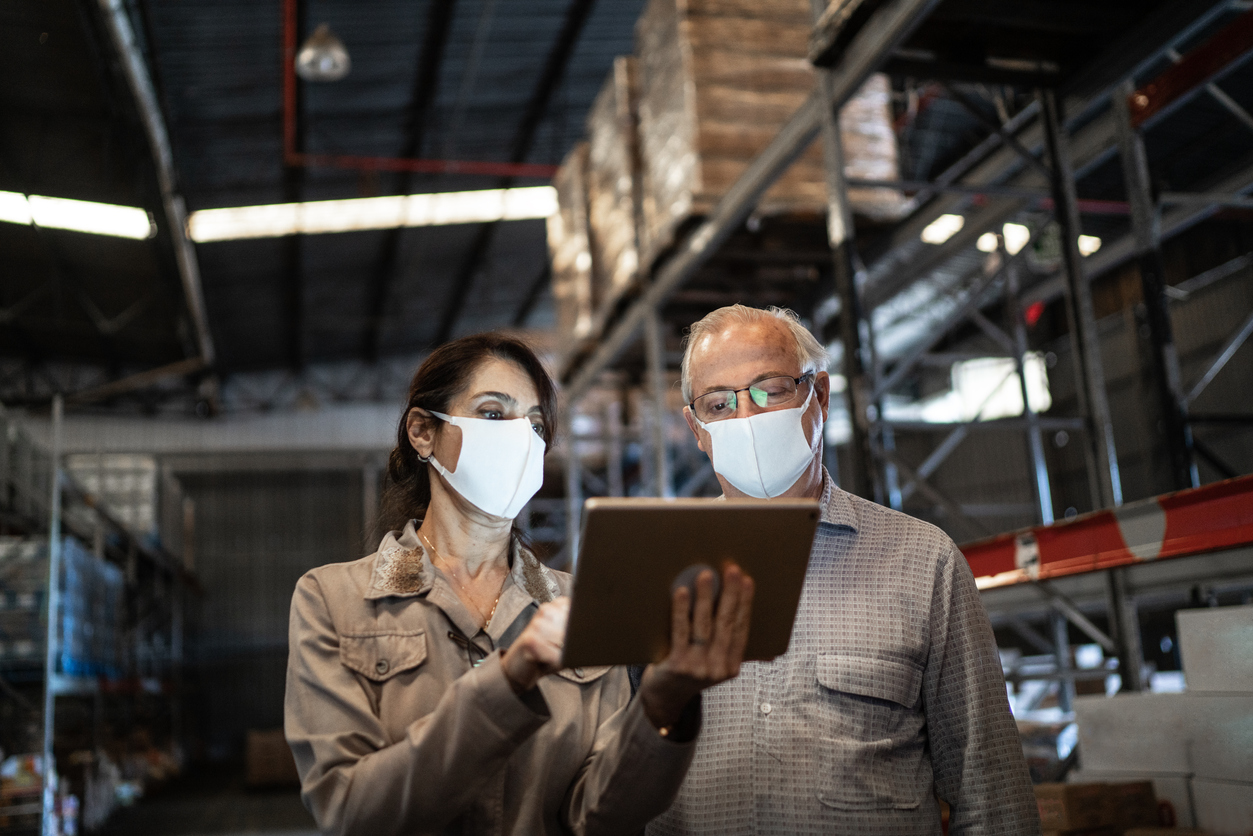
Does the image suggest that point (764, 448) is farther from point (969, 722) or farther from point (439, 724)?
point (439, 724)

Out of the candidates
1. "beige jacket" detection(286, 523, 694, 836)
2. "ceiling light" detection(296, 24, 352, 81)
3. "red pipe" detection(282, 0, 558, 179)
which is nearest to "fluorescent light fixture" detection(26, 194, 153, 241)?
"ceiling light" detection(296, 24, 352, 81)

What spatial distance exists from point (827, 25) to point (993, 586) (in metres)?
2.95

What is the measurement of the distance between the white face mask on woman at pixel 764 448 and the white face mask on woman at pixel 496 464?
0.52m

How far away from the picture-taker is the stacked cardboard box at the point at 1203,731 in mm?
3506

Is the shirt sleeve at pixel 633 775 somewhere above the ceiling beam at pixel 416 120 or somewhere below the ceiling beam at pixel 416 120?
below

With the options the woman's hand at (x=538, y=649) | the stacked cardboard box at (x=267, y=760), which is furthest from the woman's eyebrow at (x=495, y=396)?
the stacked cardboard box at (x=267, y=760)

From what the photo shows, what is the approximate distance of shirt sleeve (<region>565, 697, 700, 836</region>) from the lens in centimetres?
180

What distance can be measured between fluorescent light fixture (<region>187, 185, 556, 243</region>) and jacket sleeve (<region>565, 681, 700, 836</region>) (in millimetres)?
14814

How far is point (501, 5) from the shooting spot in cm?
1295

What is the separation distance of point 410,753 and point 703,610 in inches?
22.0

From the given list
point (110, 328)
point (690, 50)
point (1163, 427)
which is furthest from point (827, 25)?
point (110, 328)

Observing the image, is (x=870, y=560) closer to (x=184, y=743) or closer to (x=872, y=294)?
(x=872, y=294)

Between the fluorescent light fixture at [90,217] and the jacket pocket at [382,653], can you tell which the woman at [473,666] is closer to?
the jacket pocket at [382,653]

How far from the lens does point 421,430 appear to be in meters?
2.35
